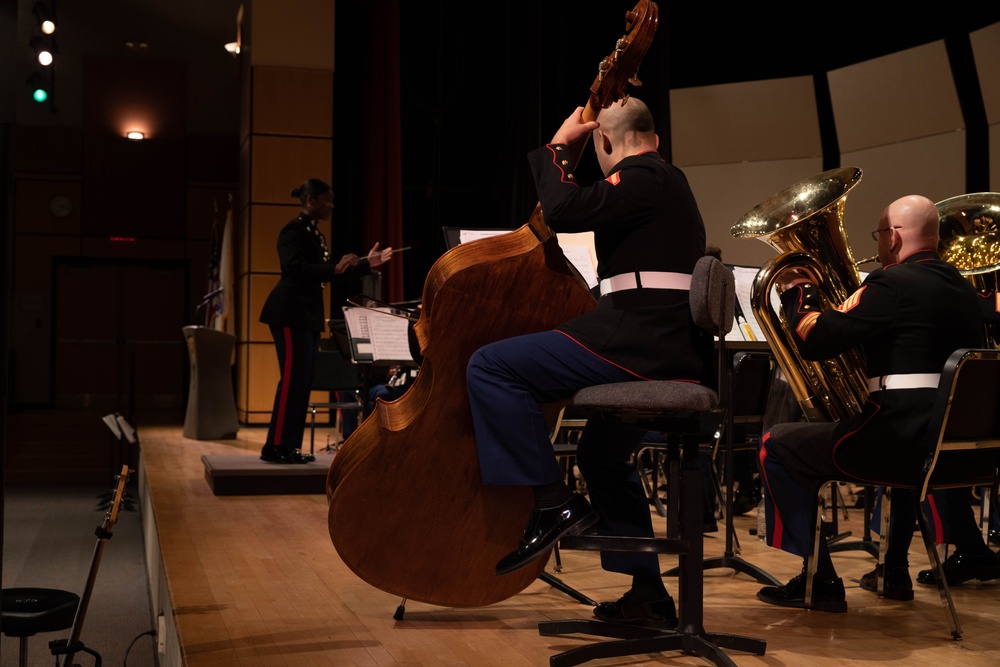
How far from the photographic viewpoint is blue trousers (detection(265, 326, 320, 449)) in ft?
17.0

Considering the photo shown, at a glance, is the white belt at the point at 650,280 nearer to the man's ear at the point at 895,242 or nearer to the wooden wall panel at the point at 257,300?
the man's ear at the point at 895,242

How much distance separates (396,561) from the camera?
2162 millimetres

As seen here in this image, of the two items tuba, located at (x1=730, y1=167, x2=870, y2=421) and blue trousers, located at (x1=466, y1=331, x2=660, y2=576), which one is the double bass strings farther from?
tuba, located at (x1=730, y1=167, x2=870, y2=421)

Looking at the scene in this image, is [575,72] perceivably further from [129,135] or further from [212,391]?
[129,135]

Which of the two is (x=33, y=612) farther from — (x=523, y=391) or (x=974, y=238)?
(x=974, y=238)

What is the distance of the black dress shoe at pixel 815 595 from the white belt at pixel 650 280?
3.61 feet

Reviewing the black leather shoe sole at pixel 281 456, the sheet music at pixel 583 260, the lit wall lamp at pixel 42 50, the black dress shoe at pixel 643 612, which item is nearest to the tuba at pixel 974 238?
the sheet music at pixel 583 260

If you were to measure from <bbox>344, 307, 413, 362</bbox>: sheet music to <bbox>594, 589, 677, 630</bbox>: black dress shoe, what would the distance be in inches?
98.5

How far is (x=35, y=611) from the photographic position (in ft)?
10.4

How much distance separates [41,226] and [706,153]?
31.1 ft

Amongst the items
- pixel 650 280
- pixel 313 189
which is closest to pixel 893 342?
pixel 650 280

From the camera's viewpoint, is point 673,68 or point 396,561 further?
point 673,68

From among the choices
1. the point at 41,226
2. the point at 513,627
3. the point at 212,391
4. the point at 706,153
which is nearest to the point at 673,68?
the point at 706,153

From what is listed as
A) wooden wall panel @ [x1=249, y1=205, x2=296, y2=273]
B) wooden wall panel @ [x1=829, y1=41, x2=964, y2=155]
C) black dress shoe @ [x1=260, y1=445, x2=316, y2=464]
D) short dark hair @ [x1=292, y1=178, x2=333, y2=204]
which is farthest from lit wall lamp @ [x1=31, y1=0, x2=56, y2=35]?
wooden wall panel @ [x1=829, y1=41, x2=964, y2=155]
